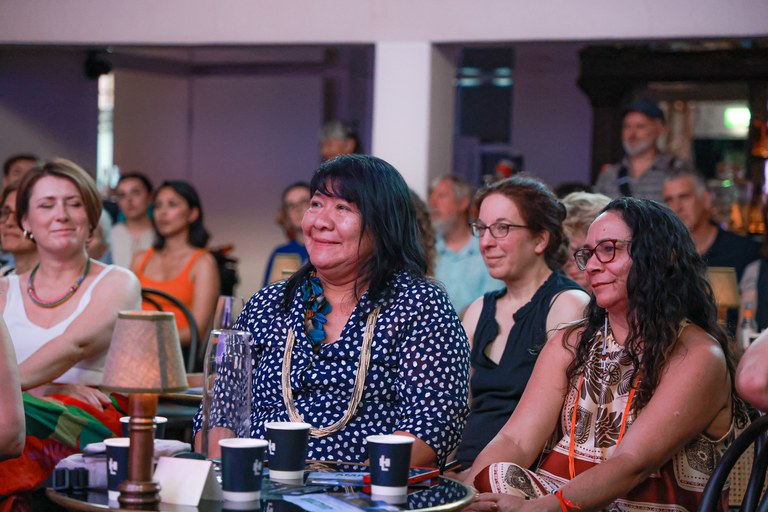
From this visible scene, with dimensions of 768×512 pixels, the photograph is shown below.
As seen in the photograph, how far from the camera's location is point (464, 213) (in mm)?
6016

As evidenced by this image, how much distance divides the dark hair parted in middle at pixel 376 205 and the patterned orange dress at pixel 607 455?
494mm

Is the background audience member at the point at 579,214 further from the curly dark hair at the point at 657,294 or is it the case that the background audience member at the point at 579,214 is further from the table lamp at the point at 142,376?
the table lamp at the point at 142,376

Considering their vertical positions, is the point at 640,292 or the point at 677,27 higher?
the point at 677,27

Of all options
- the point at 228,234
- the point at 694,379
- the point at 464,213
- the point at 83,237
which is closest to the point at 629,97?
the point at 464,213

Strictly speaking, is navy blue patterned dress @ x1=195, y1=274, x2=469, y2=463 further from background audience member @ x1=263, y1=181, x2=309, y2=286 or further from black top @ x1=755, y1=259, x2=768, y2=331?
background audience member @ x1=263, y1=181, x2=309, y2=286

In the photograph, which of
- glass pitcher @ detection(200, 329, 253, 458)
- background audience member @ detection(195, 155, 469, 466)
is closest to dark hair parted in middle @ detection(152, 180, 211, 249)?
background audience member @ detection(195, 155, 469, 466)

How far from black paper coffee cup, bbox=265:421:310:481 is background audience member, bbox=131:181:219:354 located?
357 cm

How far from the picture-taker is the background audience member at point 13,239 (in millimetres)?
4371

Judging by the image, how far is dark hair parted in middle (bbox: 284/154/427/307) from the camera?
2.57 m

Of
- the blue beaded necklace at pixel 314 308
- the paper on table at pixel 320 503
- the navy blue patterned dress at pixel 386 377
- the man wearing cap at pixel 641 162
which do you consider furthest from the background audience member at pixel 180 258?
the paper on table at pixel 320 503

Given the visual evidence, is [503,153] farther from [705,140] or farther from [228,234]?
[228,234]

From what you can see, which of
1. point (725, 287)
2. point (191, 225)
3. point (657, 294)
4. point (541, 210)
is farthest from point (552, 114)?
point (657, 294)

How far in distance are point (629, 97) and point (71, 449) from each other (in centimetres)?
643

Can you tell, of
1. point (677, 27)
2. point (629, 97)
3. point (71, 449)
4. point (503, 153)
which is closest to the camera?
point (71, 449)
